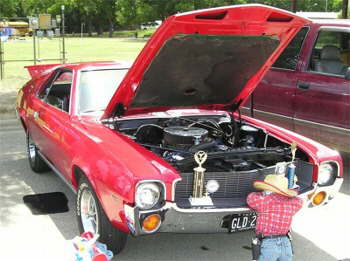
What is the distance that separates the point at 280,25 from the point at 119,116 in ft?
5.24

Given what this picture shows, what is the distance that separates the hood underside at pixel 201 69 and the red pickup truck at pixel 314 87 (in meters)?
1.54

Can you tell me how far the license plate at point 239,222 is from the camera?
330 centimetres

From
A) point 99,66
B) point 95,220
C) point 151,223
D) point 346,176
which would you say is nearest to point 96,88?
point 99,66

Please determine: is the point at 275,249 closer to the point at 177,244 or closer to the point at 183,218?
the point at 183,218

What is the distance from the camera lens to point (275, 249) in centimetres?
299

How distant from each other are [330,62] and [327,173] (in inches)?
107

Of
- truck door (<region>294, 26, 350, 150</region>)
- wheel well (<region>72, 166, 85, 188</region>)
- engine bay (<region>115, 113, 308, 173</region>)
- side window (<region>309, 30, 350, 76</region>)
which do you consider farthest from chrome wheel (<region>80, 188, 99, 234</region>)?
side window (<region>309, 30, 350, 76</region>)

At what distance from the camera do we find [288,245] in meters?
3.02

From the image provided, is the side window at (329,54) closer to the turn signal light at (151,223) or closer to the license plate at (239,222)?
the license plate at (239,222)

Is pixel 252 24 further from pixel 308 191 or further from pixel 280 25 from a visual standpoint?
pixel 308 191

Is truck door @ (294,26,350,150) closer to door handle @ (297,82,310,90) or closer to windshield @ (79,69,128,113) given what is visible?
door handle @ (297,82,310,90)

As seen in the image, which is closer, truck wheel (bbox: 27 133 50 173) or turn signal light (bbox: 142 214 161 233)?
turn signal light (bbox: 142 214 161 233)

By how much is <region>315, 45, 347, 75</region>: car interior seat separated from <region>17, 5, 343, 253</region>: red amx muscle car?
1818 mm

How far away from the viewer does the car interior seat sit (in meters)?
6.01
